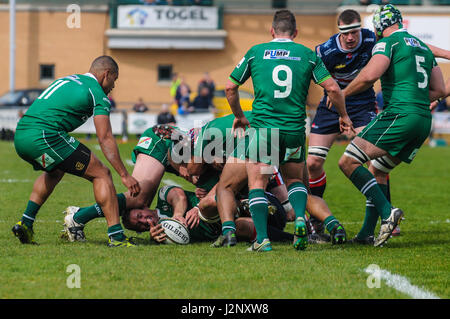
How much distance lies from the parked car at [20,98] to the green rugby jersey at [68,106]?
2113 centimetres

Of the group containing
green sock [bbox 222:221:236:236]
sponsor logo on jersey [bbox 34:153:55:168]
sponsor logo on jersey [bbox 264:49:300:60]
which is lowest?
green sock [bbox 222:221:236:236]

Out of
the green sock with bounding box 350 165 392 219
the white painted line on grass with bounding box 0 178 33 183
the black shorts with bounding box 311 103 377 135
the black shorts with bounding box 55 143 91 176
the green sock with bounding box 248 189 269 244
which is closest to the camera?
the green sock with bounding box 248 189 269 244

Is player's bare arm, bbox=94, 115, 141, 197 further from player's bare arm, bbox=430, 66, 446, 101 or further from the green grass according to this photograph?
player's bare arm, bbox=430, 66, 446, 101

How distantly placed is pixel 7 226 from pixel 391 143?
4203mm

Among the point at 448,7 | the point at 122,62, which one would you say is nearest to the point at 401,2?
the point at 448,7

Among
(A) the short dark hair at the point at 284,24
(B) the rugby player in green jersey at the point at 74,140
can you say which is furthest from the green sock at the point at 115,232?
(A) the short dark hair at the point at 284,24

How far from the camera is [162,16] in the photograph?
3497 cm

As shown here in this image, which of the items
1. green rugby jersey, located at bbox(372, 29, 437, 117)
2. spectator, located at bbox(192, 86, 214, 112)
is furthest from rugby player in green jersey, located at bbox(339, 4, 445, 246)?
spectator, located at bbox(192, 86, 214, 112)

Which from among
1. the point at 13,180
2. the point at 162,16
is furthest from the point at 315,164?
the point at 162,16

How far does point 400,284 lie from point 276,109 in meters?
2.12

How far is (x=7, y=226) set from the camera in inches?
326

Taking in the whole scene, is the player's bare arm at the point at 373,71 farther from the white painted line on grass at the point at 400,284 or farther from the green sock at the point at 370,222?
the white painted line on grass at the point at 400,284

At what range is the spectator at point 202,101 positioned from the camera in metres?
27.0

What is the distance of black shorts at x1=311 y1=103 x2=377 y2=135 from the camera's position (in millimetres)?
8500
